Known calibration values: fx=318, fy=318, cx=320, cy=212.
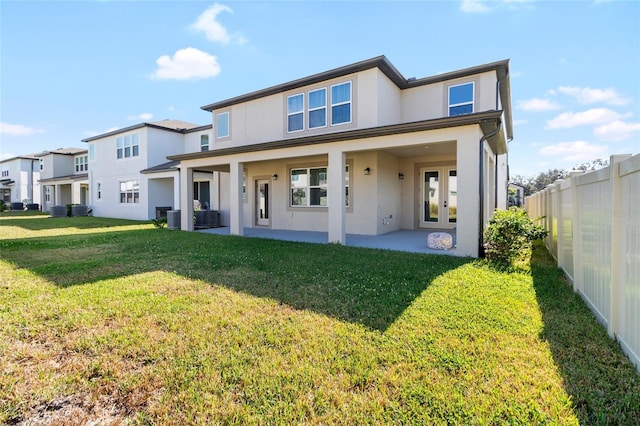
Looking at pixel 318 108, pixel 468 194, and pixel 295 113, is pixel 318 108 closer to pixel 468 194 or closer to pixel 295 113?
pixel 295 113

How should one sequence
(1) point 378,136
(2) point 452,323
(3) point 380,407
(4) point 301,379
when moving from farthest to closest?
1. (1) point 378,136
2. (2) point 452,323
3. (4) point 301,379
4. (3) point 380,407

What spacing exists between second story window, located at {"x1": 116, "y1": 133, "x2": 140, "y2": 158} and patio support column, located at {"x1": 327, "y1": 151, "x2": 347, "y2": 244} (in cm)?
1810

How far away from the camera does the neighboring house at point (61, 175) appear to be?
30297 mm

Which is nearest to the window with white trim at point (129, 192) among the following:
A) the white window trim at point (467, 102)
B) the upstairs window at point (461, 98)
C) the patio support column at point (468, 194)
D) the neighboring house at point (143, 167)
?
the neighboring house at point (143, 167)

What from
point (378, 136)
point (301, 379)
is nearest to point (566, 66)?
point (378, 136)

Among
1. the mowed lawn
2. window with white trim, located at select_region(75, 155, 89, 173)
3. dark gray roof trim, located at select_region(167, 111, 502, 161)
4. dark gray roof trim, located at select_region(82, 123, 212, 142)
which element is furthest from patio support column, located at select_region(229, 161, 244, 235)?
window with white trim, located at select_region(75, 155, 89, 173)

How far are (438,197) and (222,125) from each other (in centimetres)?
1112

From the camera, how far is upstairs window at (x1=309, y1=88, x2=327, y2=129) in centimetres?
1277

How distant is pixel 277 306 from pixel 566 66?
15.7 meters

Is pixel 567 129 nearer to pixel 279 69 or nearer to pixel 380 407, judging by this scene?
pixel 279 69

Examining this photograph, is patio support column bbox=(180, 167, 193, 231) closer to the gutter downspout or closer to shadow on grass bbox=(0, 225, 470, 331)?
shadow on grass bbox=(0, 225, 470, 331)

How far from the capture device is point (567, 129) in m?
46.0

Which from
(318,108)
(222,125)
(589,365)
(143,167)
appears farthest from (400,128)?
(143,167)

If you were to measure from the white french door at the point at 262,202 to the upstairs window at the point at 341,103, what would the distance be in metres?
4.88
